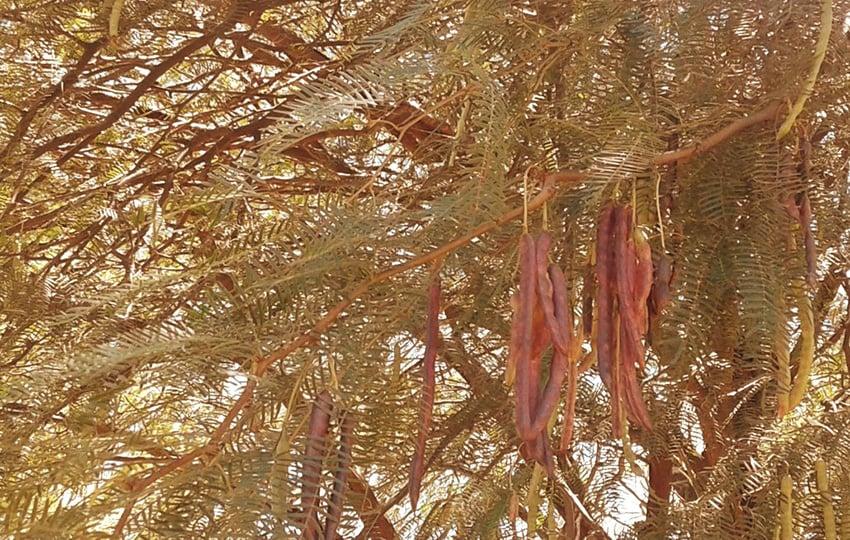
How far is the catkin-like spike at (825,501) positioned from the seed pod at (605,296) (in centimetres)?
39

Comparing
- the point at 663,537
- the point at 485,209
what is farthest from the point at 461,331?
the point at 485,209

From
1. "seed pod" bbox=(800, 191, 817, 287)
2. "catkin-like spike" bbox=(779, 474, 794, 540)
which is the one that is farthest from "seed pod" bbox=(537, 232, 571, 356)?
"catkin-like spike" bbox=(779, 474, 794, 540)

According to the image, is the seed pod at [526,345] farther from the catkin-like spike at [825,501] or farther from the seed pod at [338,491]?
the catkin-like spike at [825,501]

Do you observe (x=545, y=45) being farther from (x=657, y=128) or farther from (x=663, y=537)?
(x=663, y=537)

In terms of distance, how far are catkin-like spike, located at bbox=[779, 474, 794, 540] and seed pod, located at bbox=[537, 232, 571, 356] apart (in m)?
0.46

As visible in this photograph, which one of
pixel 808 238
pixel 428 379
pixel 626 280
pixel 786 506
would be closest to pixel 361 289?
pixel 428 379

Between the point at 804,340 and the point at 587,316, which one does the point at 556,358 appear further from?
the point at 804,340

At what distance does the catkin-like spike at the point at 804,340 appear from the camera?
97cm

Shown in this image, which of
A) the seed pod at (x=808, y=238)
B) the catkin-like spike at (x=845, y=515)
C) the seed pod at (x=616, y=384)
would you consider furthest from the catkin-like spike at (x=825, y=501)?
the seed pod at (x=616, y=384)

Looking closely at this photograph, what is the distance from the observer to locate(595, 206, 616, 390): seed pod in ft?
2.62

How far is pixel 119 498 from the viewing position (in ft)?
2.26

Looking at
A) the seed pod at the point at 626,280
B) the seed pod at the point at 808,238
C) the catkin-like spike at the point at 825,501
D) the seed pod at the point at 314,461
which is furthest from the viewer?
the catkin-like spike at the point at 825,501

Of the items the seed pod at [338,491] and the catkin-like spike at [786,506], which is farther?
the catkin-like spike at [786,506]

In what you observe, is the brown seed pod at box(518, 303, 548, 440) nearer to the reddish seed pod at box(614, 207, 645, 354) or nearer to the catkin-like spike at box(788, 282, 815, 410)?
the reddish seed pod at box(614, 207, 645, 354)
